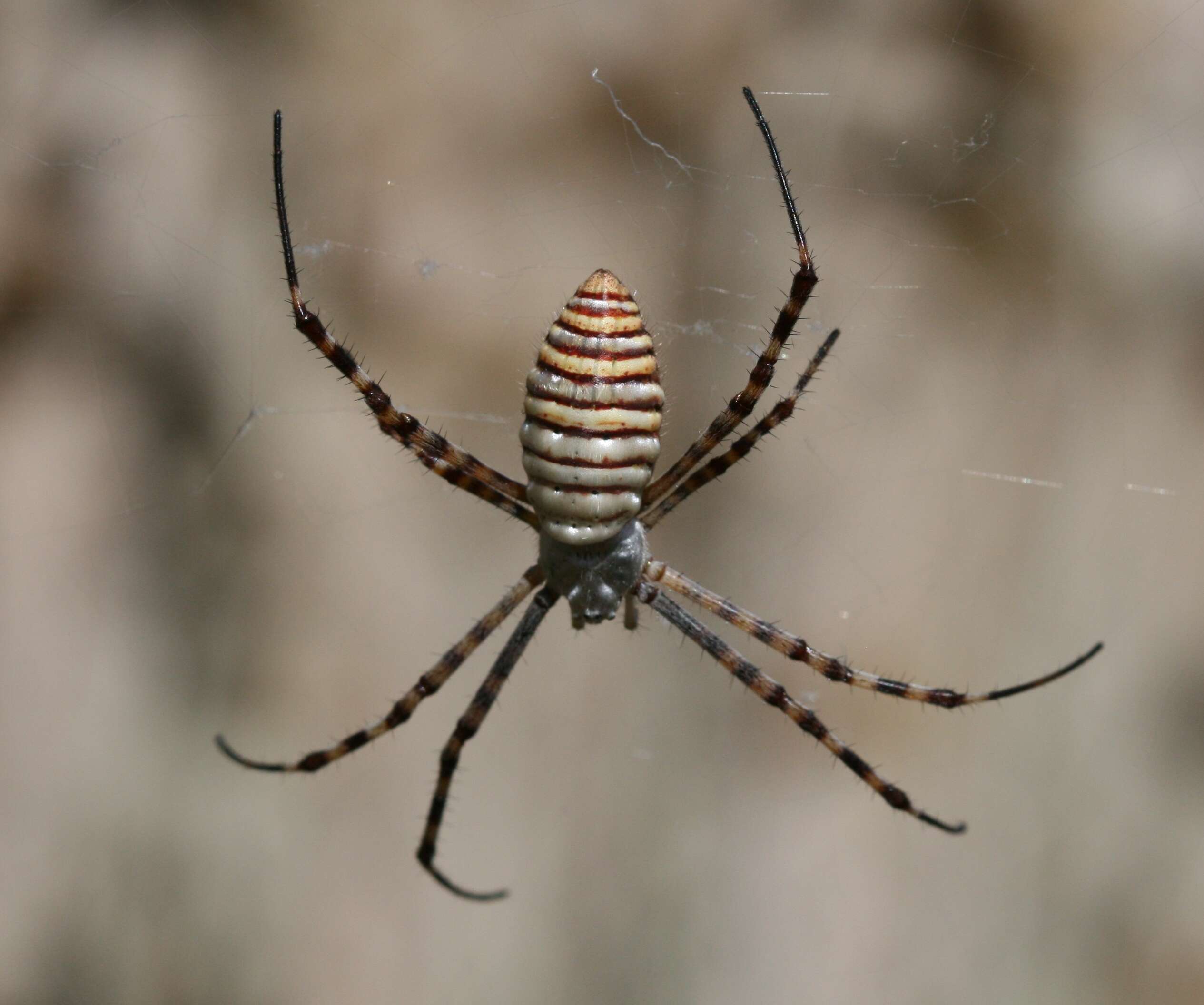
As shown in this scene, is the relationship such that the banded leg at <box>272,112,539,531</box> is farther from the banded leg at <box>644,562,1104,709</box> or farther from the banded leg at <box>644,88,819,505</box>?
the banded leg at <box>644,562,1104,709</box>

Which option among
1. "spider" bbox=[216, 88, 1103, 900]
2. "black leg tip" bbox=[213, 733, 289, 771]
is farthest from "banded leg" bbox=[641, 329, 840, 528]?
"black leg tip" bbox=[213, 733, 289, 771]

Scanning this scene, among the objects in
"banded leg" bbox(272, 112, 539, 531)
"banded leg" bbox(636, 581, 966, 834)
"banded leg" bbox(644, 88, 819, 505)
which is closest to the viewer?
"banded leg" bbox(644, 88, 819, 505)

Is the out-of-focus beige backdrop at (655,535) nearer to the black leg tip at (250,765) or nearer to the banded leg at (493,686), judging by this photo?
the banded leg at (493,686)

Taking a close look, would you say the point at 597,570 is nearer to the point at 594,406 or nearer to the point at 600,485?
the point at 600,485

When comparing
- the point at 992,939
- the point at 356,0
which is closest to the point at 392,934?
the point at 992,939

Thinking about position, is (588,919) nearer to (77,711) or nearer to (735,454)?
(77,711)

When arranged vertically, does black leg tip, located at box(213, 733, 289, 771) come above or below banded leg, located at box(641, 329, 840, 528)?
below
